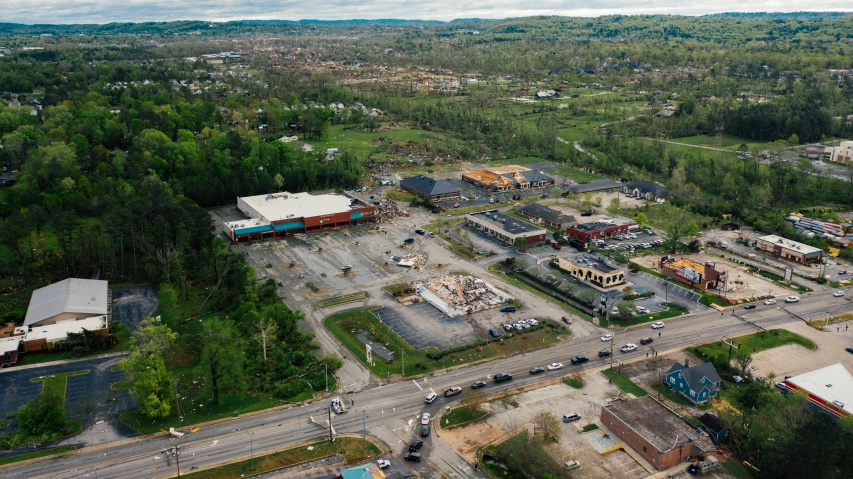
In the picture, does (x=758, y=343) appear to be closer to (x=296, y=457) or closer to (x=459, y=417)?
(x=459, y=417)

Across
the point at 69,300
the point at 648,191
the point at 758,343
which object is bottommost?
the point at 648,191

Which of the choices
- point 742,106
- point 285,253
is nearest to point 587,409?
point 285,253

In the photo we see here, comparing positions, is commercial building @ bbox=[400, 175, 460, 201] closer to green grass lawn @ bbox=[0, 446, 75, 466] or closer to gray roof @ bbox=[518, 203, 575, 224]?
gray roof @ bbox=[518, 203, 575, 224]

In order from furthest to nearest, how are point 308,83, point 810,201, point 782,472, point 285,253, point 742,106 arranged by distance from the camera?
point 308,83, point 742,106, point 810,201, point 285,253, point 782,472

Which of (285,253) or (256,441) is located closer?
(256,441)

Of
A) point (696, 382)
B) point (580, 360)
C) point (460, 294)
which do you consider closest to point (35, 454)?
point (460, 294)

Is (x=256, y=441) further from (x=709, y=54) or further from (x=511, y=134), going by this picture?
(x=709, y=54)
